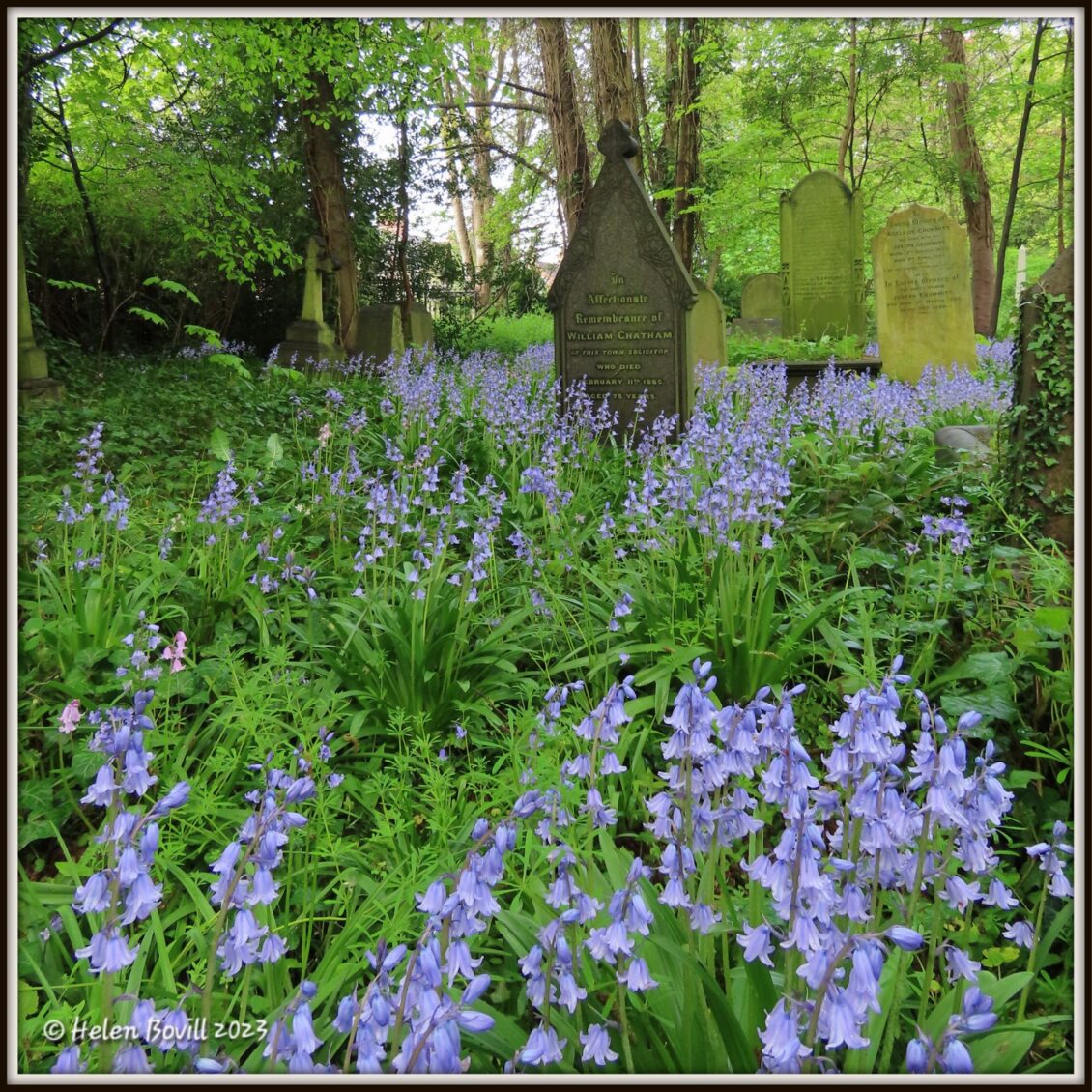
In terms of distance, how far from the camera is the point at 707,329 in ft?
35.2

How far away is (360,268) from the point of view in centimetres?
1684

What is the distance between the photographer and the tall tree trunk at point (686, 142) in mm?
Answer: 13289

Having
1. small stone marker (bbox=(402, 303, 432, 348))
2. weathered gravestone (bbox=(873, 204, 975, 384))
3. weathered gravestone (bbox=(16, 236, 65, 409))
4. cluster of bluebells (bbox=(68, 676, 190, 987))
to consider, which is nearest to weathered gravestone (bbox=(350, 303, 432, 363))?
small stone marker (bbox=(402, 303, 432, 348))

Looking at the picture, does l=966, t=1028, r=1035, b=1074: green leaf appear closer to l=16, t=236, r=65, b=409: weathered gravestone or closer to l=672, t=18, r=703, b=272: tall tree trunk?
l=16, t=236, r=65, b=409: weathered gravestone

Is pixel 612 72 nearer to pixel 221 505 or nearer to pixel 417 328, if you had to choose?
pixel 417 328

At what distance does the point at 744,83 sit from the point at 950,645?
1660 centimetres

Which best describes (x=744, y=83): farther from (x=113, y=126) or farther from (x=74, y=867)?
(x=74, y=867)

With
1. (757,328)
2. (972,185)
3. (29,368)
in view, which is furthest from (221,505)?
(972,185)

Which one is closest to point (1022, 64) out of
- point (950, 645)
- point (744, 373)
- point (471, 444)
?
point (744, 373)

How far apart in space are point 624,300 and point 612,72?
6807mm

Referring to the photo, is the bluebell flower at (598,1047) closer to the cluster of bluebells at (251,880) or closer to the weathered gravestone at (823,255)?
the cluster of bluebells at (251,880)

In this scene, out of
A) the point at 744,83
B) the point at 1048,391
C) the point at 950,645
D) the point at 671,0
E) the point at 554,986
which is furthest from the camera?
the point at 744,83

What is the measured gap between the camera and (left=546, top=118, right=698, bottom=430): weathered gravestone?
24.4 feet

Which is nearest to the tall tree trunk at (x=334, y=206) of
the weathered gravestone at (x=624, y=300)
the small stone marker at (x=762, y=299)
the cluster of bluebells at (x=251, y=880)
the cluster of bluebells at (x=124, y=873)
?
the weathered gravestone at (x=624, y=300)
